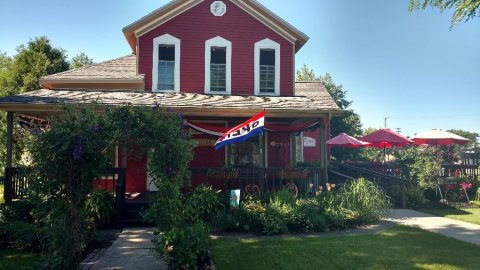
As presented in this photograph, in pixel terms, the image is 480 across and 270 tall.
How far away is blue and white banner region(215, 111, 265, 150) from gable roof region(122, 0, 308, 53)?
576cm

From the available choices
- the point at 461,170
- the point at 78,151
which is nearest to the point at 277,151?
the point at 461,170

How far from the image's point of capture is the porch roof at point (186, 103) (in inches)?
397

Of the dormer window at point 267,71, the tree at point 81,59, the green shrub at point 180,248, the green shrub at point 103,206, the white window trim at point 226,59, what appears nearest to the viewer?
the green shrub at point 180,248

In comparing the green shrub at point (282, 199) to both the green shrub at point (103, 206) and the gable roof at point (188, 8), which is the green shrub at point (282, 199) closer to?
the green shrub at point (103, 206)

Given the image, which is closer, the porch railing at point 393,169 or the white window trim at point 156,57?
the white window trim at point 156,57

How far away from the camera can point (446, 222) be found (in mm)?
9562

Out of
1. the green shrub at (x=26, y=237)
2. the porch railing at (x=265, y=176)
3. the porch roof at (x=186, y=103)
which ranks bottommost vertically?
the green shrub at (x=26, y=237)

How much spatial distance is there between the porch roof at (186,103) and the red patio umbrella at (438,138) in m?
6.14

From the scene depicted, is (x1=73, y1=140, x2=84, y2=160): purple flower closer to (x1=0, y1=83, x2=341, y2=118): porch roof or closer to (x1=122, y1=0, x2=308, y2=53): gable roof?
(x1=0, y1=83, x2=341, y2=118): porch roof

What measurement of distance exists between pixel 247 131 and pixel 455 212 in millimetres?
7602

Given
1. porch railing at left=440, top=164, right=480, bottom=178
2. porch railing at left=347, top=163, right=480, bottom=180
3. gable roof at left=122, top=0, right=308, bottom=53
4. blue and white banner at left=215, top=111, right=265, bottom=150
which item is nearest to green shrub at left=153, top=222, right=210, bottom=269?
blue and white banner at left=215, top=111, right=265, bottom=150

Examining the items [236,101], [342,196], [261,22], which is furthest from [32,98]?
[342,196]

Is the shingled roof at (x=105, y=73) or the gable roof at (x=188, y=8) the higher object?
the gable roof at (x=188, y=8)

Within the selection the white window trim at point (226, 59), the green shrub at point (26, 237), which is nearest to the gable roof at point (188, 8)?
the white window trim at point (226, 59)
